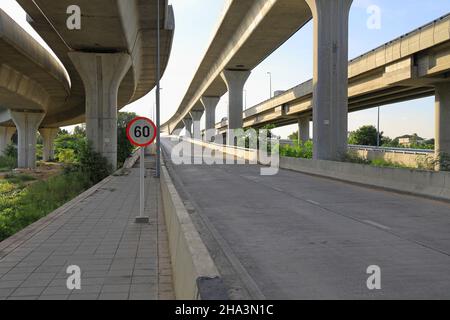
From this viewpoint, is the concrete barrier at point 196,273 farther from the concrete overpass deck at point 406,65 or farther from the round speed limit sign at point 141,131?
the concrete overpass deck at point 406,65

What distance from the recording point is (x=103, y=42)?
2362 cm

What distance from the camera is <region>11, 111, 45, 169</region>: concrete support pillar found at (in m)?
54.2

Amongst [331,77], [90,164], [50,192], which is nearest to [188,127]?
[90,164]

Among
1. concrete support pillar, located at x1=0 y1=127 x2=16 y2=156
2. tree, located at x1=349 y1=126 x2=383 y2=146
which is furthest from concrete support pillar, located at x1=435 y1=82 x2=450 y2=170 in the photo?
concrete support pillar, located at x1=0 y1=127 x2=16 y2=156

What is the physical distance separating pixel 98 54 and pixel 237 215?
17.9m

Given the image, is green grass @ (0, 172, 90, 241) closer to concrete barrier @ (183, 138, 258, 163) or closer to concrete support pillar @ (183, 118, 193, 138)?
concrete barrier @ (183, 138, 258, 163)

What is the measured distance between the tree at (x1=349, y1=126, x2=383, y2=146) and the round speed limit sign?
84755 mm

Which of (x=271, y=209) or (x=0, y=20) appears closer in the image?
(x=271, y=209)

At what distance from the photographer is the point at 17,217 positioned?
13984mm

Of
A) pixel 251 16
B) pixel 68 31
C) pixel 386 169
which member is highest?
pixel 251 16

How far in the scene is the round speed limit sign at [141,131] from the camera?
413 inches

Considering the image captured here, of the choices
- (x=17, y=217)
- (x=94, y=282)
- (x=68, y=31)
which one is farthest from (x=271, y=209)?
(x=68, y=31)

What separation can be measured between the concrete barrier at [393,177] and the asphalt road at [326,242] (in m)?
0.61
